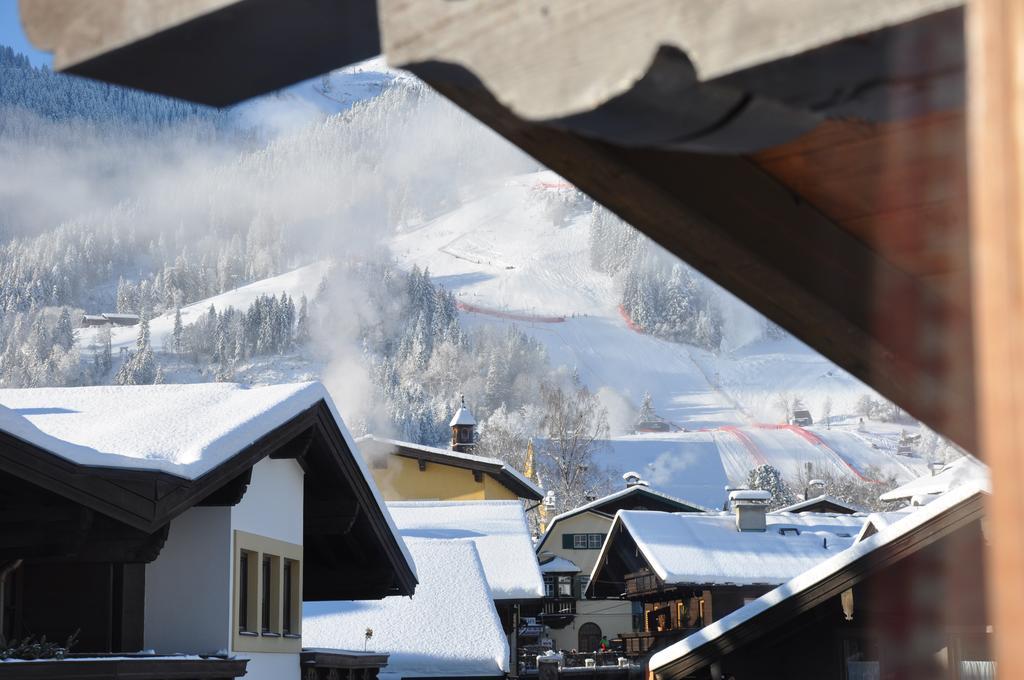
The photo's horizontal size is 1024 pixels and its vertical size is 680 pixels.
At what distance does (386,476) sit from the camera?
164ft

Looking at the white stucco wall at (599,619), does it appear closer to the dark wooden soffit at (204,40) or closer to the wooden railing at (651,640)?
the wooden railing at (651,640)

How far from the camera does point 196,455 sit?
9930mm

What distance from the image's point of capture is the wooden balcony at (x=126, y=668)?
8.42 meters

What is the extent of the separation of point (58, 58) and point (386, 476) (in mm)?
48491

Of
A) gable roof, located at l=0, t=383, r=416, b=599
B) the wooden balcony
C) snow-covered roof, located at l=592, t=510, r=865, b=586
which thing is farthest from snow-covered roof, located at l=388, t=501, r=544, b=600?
the wooden balcony

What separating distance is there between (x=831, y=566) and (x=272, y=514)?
6178mm

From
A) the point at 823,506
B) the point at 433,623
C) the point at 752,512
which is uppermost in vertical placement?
the point at 823,506

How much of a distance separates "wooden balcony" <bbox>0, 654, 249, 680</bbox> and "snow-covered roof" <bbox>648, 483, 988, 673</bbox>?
5.93m

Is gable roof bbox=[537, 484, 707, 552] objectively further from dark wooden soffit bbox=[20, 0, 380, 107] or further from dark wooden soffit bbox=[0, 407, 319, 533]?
dark wooden soffit bbox=[20, 0, 380, 107]

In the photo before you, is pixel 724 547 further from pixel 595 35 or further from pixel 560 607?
pixel 595 35

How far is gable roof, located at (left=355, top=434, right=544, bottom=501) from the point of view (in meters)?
47.9

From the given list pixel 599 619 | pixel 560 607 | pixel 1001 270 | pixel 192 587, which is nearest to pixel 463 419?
pixel 560 607

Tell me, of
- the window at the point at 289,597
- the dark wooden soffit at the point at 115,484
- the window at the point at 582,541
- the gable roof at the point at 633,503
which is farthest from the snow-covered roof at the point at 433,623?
the window at the point at 582,541

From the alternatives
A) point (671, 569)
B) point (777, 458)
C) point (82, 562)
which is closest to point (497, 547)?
point (671, 569)
